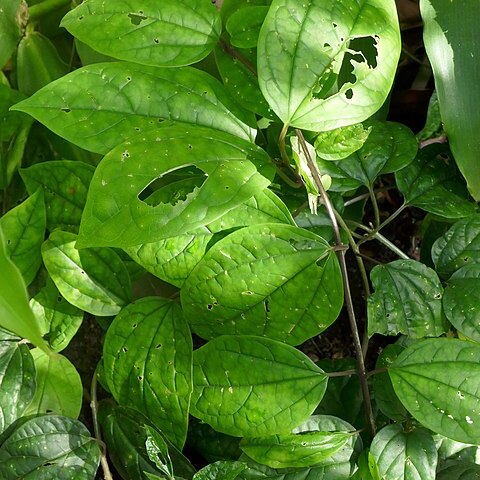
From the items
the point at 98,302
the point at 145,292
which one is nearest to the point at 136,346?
the point at 98,302

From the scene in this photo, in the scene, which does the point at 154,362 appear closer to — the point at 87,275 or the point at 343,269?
the point at 87,275

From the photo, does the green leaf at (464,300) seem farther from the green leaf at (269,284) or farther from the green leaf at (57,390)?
the green leaf at (57,390)

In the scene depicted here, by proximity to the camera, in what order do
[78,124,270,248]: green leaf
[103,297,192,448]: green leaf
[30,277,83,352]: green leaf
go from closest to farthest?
[78,124,270,248]: green leaf
[103,297,192,448]: green leaf
[30,277,83,352]: green leaf

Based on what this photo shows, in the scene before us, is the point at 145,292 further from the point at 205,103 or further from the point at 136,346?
the point at 205,103

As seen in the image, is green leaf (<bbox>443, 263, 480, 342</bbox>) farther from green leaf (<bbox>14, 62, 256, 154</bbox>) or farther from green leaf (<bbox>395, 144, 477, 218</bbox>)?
green leaf (<bbox>14, 62, 256, 154</bbox>)

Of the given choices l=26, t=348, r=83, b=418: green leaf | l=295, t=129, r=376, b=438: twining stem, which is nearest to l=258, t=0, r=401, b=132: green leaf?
l=295, t=129, r=376, b=438: twining stem

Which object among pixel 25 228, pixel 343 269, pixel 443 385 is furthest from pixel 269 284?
pixel 25 228
